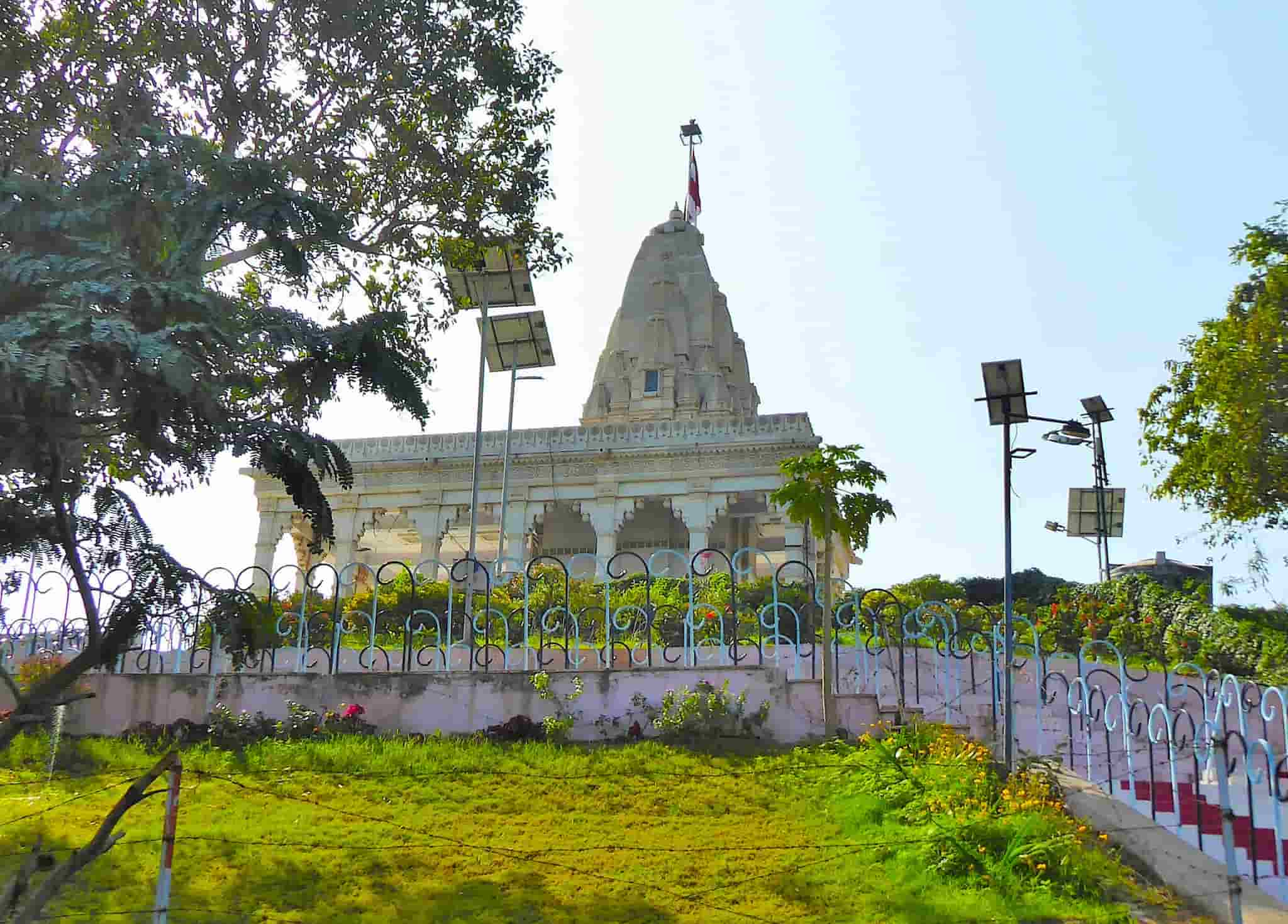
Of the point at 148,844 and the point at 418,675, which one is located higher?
the point at 418,675

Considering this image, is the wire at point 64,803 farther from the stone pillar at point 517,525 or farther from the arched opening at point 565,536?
the arched opening at point 565,536

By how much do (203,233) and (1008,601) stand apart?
6.52m

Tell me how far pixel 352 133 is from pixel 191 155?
18.1 feet

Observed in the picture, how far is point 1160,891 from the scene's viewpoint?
6.99 m

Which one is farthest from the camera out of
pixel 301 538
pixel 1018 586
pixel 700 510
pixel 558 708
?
pixel 301 538

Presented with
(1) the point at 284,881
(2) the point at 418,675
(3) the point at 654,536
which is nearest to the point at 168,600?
(1) the point at 284,881

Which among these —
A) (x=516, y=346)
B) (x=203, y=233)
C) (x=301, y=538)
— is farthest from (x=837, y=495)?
(x=301, y=538)

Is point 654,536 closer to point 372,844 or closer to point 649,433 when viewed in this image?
point 649,433

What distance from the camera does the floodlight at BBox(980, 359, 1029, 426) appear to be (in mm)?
10266

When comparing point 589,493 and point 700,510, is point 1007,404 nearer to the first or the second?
point 700,510

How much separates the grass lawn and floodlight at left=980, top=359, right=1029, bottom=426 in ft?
10.5

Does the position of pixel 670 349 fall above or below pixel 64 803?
above

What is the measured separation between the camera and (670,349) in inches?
1570

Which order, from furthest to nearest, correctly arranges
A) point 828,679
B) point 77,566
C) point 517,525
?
point 517,525, point 828,679, point 77,566
